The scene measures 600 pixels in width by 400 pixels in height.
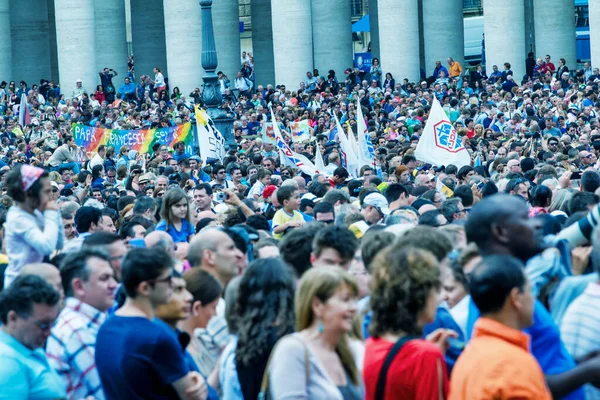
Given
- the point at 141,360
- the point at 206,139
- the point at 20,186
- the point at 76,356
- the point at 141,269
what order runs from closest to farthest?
1. the point at 141,360
2. the point at 141,269
3. the point at 76,356
4. the point at 20,186
5. the point at 206,139

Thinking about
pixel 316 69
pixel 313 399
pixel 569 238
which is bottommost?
pixel 313 399

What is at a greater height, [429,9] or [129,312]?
[429,9]

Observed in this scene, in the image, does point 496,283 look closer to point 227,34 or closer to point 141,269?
point 141,269

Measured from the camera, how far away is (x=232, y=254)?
9.59 meters

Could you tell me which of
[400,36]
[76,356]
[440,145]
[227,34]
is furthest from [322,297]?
[227,34]

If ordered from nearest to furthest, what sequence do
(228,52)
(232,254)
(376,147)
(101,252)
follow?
1. (101,252)
2. (232,254)
3. (376,147)
4. (228,52)

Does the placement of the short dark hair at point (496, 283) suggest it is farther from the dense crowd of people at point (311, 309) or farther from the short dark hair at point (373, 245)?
the short dark hair at point (373, 245)

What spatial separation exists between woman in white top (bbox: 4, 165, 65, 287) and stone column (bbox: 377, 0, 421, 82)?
122 feet

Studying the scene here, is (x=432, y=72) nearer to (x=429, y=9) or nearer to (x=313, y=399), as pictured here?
(x=429, y=9)

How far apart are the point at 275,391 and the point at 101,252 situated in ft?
7.81

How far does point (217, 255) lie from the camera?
31.3 feet

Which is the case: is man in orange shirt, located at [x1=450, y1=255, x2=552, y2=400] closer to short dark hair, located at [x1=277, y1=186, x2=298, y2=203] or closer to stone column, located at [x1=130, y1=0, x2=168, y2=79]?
short dark hair, located at [x1=277, y1=186, x2=298, y2=203]

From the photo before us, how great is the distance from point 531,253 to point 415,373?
1.20m

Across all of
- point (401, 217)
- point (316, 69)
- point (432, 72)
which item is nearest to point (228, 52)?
point (316, 69)
